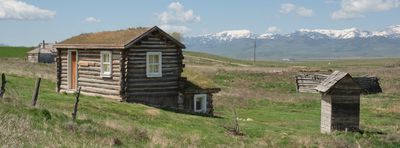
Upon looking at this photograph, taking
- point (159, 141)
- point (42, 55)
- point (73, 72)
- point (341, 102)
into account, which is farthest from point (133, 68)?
point (42, 55)

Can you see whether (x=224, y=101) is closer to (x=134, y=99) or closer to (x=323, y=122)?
(x=134, y=99)

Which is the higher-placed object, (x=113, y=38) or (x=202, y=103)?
(x=113, y=38)

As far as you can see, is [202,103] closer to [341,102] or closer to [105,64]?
[105,64]

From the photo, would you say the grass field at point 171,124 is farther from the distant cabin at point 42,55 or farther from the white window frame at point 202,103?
the distant cabin at point 42,55

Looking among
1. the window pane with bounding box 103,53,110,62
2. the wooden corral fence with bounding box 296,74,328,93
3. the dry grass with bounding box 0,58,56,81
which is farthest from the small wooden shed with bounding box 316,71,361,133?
the wooden corral fence with bounding box 296,74,328,93

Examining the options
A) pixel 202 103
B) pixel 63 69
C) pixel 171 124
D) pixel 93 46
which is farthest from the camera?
pixel 63 69

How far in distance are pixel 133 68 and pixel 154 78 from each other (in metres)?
1.54

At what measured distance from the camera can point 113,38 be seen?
34.4m

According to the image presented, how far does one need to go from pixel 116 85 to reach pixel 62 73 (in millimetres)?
5843

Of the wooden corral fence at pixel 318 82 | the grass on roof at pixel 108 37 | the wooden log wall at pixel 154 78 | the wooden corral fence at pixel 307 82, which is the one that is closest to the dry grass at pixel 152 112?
the wooden log wall at pixel 154 78

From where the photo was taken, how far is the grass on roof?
110 ft

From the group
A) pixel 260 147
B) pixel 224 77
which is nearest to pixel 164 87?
pixel 260 147

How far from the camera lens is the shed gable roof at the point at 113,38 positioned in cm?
3291

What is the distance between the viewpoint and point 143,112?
28.8 m
